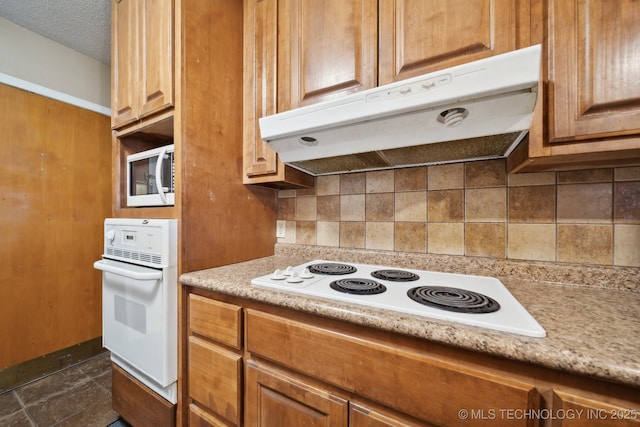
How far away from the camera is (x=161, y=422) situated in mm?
1032

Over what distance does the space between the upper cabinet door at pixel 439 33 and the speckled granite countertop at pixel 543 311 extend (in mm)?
755

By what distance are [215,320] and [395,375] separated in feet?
2.17

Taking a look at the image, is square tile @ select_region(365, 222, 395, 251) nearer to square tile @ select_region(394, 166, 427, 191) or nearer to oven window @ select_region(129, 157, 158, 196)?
square tile @ select_region(394, 166, 427, 191)

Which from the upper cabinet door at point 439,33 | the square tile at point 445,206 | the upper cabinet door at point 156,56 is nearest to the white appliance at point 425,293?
the square tile at point 445,206

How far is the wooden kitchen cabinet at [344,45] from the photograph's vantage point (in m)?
0.74

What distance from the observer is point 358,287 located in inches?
30.5

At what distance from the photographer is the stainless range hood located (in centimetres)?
60

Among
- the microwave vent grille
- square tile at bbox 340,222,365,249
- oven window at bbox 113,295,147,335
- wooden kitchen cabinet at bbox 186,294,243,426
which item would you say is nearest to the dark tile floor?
oven window at bbox 113,295,147,335

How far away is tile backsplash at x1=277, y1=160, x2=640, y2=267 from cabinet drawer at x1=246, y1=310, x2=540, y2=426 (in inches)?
24.6

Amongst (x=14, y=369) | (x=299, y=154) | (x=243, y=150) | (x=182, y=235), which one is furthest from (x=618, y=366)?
(x=14, y=369)

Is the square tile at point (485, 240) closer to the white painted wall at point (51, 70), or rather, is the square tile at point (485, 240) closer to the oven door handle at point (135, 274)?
the oven door handle at point (135, 274)

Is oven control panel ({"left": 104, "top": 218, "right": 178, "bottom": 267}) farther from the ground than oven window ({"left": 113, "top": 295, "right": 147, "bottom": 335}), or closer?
farther from the ground

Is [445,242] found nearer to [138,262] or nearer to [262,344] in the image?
[262,344]

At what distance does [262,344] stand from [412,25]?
120 centimetres
